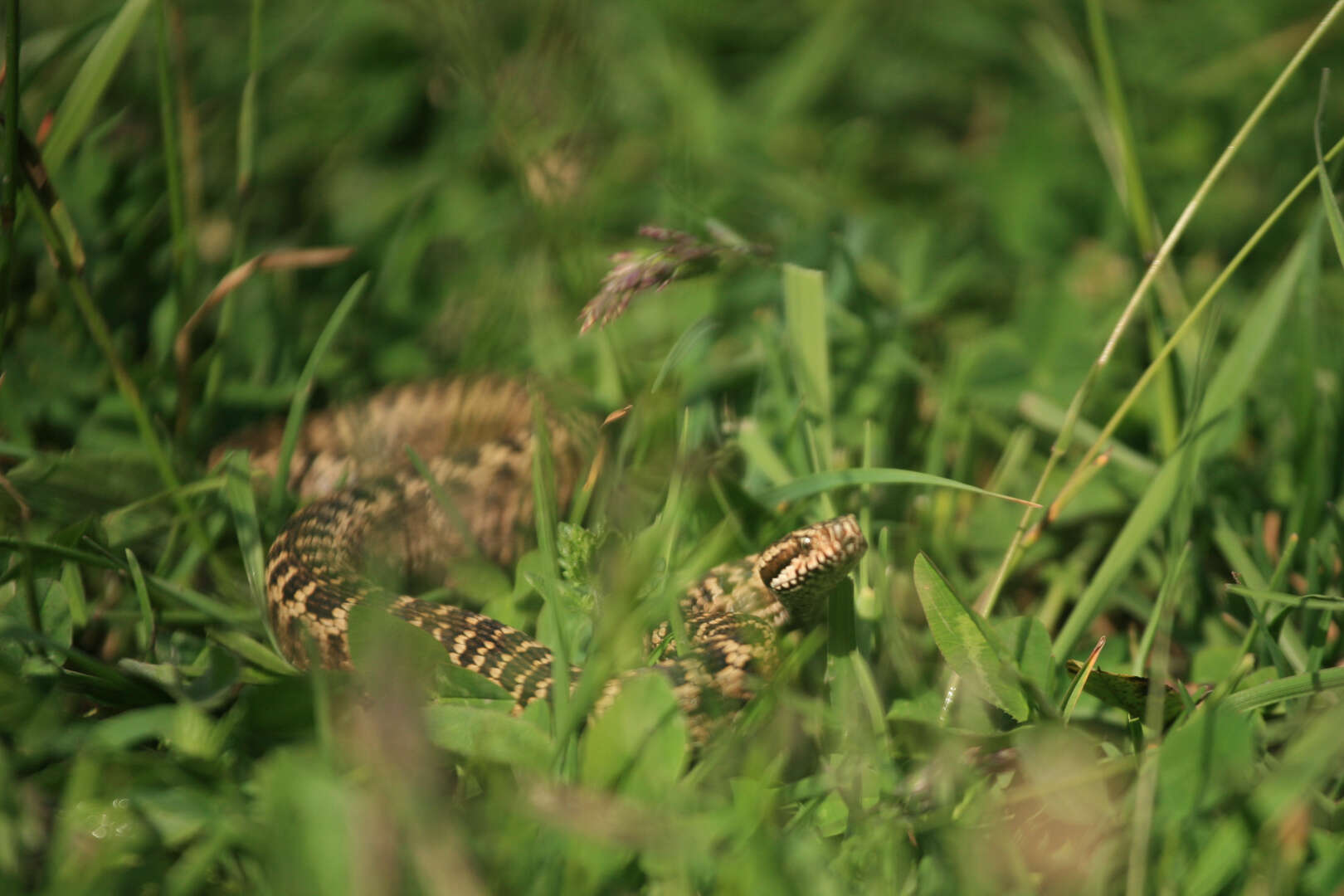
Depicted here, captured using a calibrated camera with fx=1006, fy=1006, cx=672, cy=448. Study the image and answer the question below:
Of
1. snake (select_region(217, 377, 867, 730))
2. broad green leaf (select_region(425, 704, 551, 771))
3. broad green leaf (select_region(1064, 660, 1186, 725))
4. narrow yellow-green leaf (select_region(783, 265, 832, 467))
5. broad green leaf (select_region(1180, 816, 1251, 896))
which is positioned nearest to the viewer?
broad green leaf (select_region(1180, 816, 1251, 896))

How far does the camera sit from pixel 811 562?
2633mm

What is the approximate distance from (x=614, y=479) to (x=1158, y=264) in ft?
4.93

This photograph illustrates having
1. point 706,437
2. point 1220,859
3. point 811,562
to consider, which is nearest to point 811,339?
point 706,437

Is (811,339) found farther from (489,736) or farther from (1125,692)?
(489,736)

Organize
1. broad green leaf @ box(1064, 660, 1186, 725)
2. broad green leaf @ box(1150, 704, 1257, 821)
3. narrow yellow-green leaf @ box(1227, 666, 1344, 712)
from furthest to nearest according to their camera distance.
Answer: broad green leaf @ box(1064, 660, 1186, 725) → narrow yellow-green leaf @ box(1227, 666, 1344, 712) → broad green leaf @ box(1150, 704, 1257, 821)

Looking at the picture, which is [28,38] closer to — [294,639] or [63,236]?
[63,236]

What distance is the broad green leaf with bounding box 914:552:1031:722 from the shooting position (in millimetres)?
2248

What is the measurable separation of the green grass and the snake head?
12cm

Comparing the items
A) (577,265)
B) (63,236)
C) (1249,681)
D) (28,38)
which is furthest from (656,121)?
(1249,681)

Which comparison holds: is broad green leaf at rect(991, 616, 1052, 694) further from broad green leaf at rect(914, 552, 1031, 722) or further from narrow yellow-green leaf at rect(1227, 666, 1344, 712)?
narrow yellow-green leaf at rect(1227, 666, 1344, 712)

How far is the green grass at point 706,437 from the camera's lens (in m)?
1.90

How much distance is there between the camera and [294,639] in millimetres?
2889

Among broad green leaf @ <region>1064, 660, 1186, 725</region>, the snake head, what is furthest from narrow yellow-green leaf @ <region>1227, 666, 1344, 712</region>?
the snake head

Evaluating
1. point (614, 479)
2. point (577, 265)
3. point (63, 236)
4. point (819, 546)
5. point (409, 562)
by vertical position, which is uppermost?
point (63, 236)
